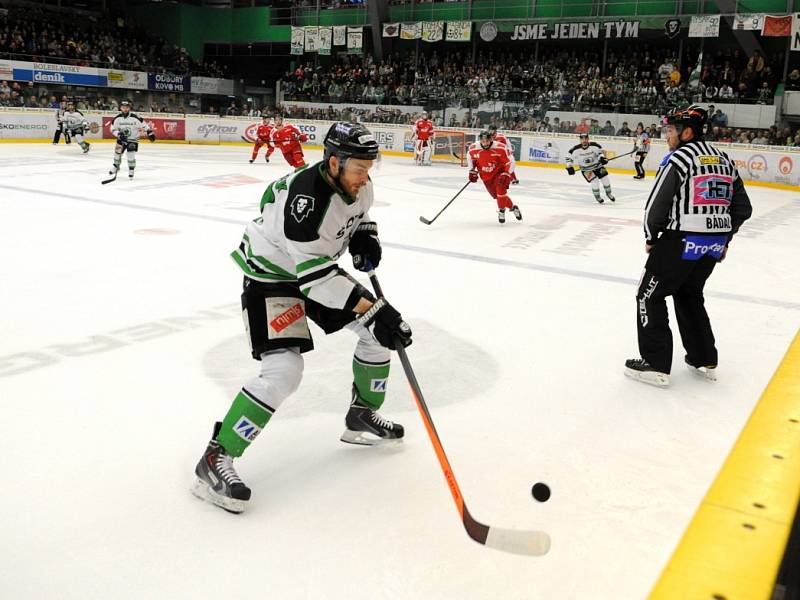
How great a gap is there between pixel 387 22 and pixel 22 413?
96.1ft

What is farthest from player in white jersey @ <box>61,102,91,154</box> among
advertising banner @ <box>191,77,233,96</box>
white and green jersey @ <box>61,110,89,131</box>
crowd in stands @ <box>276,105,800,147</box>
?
advertising banner @ <box>191,77,233,96</box>

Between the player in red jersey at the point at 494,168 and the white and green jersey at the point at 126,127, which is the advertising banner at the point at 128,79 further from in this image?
the player in red jersey at the point at 494,168

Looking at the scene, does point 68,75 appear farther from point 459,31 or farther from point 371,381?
point 371,381

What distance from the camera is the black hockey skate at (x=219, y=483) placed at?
2.49 meters

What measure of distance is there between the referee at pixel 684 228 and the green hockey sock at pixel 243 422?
224 centimetres

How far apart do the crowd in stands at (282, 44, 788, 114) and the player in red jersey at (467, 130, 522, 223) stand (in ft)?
39.9

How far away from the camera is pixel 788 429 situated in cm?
315

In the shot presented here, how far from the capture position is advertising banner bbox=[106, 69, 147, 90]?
29.0 metres

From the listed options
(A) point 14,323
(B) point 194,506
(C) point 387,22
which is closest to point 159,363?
(A) point 14,323

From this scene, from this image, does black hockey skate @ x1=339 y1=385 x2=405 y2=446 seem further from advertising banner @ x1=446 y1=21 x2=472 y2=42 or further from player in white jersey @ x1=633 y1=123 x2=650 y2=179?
advertising banner @ x1=446 y1=21 x2=472 y2=42

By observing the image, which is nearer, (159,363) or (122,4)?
(159,363)

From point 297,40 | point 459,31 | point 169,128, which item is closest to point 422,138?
point 169,128

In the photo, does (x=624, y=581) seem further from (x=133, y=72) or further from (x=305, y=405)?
(x=133, y=72)

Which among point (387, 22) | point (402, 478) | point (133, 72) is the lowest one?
point (402, 478)
